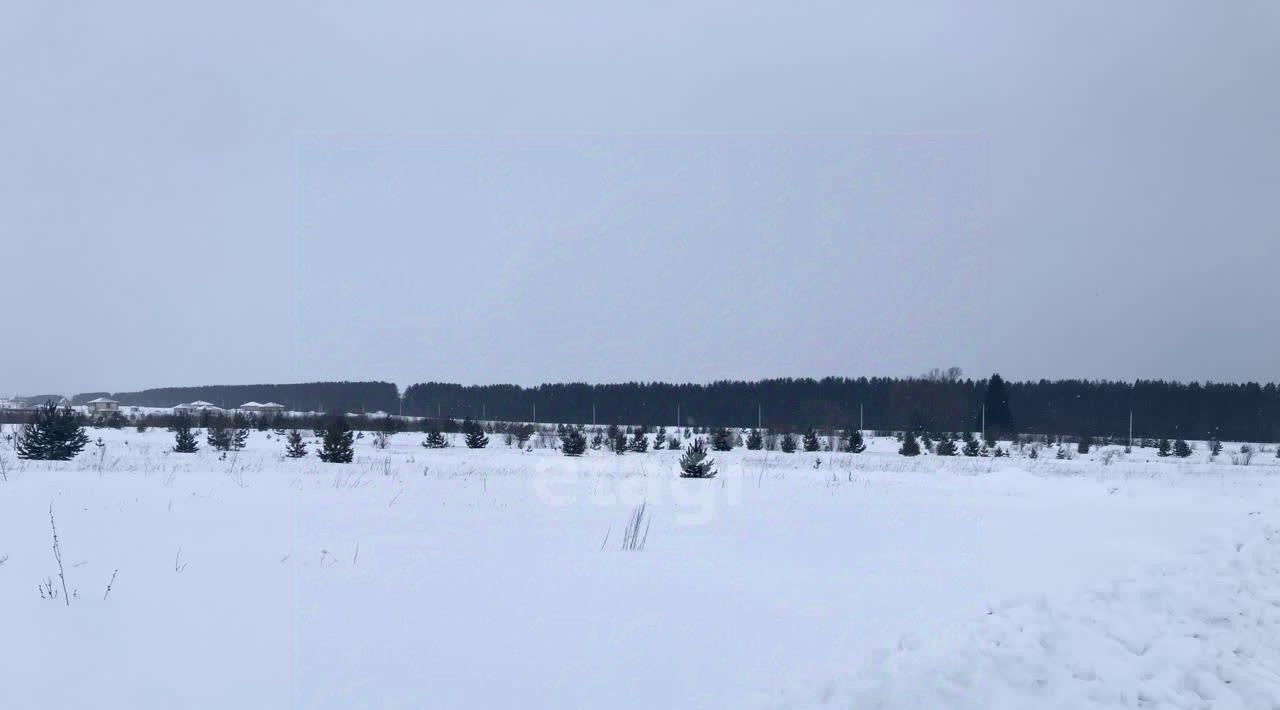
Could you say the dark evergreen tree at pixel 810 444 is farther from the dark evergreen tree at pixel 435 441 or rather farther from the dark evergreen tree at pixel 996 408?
the dark evergreen tree at pixel 996 408

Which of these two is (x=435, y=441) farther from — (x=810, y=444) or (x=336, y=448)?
(x=810, y=444)

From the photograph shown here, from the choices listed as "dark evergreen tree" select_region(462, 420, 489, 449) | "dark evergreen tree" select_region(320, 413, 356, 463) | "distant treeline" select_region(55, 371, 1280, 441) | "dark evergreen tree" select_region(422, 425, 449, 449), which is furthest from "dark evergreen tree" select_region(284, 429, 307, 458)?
"distant treeline" select_region(55, 371, 1280, 441)

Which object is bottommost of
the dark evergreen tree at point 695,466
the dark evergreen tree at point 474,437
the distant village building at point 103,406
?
the distant village building at point 103,406

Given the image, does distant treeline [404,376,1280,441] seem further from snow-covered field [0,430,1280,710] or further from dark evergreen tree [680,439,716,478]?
snow-covered field [0,430,1280,710]

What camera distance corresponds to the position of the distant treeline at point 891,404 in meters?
68.6

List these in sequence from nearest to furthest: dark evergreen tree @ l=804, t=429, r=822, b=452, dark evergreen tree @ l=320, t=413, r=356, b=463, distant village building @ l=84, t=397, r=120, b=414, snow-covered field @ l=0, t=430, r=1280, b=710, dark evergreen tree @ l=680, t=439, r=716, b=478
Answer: snow-covered field @ l=0, t=430, r=1280, b=710 < dark evergreen tree @ l=680, t=439, r=716, b=478 < dark evergreen tree @ l=320, t=413, r=356, b=463 < dark evergreen tree @ l=804, t=429, r=822, b=452 < distant village building @ l=84, t=397, r=120, b=414

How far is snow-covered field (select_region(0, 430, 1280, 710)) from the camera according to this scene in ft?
15.3

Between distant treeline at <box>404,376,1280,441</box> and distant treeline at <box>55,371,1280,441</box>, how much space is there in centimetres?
12

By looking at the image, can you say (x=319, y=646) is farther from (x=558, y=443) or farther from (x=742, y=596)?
(x=558, y=443)

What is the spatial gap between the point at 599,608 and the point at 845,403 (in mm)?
85920

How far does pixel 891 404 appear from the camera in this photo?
80.9 m

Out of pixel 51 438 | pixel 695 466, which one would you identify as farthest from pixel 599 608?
pixel 51 438

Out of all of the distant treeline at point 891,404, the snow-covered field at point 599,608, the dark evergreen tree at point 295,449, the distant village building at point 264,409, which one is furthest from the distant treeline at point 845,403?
the snow-covered field at point 599,608

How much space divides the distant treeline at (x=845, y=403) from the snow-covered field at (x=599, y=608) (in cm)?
5186
